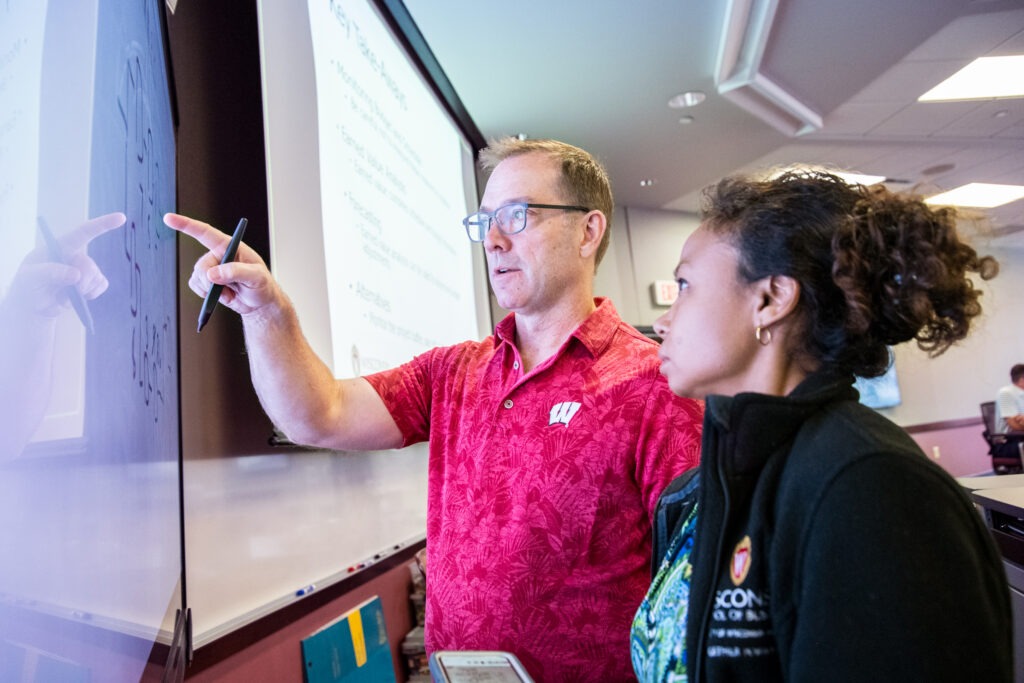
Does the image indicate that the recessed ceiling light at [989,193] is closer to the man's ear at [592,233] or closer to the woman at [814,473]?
the man's ear at [592,233]

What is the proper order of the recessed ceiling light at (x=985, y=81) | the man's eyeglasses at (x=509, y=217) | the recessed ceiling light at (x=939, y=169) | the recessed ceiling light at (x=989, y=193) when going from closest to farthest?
the man's eyeglasses at (x=509, y=217), the recessed ceiling light at (x=985, y=81), the recessed ceiling light at (x=939, y=169), the recessed ceiling light at (x=989, y=193)

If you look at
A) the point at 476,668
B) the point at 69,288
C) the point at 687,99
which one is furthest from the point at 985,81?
the point at 69,288

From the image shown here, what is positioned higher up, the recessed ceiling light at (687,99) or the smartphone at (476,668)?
the recessed ceiling light at (687,99)

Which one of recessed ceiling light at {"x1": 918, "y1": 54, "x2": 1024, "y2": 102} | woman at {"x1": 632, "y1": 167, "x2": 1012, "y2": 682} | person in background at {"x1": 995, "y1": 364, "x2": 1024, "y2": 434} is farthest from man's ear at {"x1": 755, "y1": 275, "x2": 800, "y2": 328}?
person in background at {"x1": 995, "y1": 364, "x2": 1024, "y2": 434}

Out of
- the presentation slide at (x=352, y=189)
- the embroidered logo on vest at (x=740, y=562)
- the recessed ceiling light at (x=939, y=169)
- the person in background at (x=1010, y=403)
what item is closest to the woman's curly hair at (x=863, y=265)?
the embroidered logo on vest at (x=740, y=562)

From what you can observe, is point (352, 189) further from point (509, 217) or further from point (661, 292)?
point (661, 292)

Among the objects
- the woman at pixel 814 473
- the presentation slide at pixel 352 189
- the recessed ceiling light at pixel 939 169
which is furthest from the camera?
the recessed ceiling light at pixel 939 169

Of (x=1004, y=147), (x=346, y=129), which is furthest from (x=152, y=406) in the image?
(x=1004, y=147)

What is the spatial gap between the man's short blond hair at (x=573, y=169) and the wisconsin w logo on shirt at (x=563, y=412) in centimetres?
37

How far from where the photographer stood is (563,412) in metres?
1.09

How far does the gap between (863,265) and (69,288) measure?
71 centimetres

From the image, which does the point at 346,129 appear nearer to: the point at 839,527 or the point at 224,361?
the point at 224,361

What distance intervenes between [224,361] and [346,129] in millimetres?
825

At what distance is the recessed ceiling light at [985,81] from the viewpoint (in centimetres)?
379
